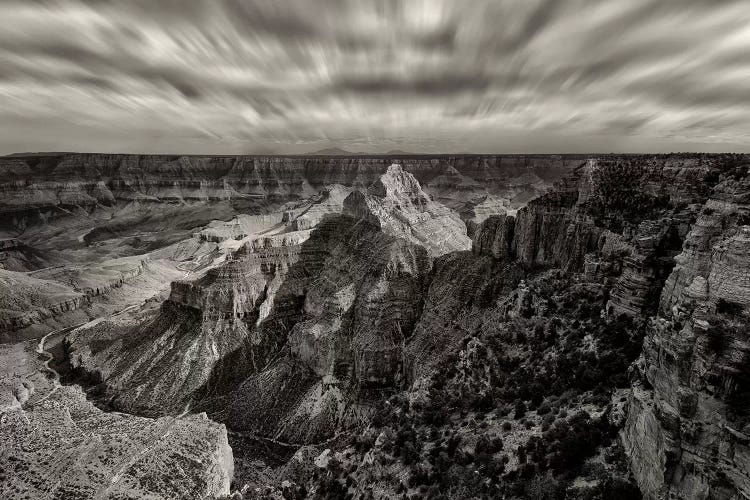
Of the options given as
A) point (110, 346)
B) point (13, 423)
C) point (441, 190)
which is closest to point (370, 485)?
point (13, 423)

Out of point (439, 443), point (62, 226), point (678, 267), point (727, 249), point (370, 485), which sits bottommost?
point (62, 226)

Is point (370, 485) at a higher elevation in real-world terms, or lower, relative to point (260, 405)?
higher

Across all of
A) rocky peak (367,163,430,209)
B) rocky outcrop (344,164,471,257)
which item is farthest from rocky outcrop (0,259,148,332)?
rocky peak (367,163,430,209)

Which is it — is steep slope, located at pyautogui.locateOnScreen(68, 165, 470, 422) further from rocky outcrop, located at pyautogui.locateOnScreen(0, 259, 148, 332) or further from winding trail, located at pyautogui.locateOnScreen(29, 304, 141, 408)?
rocky outcrop, located at pyautogui.locateOnScreen(0, 259, 148, 332)

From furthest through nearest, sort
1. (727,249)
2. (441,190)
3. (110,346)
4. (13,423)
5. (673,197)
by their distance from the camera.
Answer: (441,190) < (110,346) < (13,423) < (673,197) < (727,249)

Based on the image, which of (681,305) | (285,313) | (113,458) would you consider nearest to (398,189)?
(285,313)

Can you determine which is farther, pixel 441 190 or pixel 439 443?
pixel 441 190

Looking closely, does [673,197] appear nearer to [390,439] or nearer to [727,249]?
[727,249]
